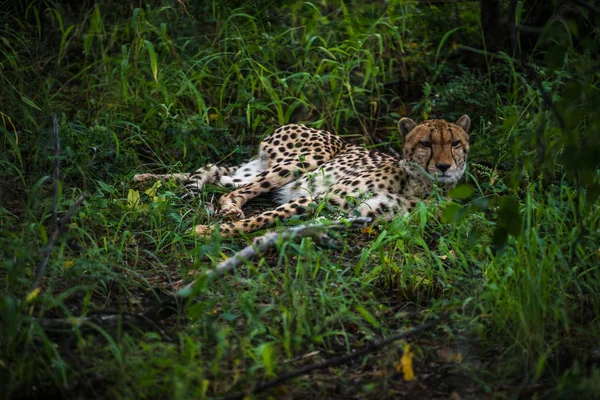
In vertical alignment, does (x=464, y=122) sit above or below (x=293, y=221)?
above

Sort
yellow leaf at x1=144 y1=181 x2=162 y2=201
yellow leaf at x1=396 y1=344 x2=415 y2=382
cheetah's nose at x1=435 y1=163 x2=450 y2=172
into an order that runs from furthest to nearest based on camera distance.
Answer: yellow leaf at x1=144 y1=181 x2=162 y2=201 → cheetah's nose at x1=435 y1=163 x2=450 y2=172 → yellow leaf at x1=396 y1=344 x2=415 y2=382

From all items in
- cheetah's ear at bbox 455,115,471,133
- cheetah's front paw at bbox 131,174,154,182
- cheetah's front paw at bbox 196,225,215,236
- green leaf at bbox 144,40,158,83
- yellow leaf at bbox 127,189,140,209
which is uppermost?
green leaf at bbox 144,40,158,83

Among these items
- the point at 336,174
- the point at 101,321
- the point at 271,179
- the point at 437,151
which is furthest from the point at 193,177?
the point at 101,321

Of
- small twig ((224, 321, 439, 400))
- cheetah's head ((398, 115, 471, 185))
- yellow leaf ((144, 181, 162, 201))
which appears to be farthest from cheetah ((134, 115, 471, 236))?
small twig ((224, 321, 439, 400))

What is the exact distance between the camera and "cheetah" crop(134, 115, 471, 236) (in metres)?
4.50

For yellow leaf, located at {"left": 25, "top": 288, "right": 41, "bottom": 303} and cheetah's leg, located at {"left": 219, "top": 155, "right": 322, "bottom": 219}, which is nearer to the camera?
yellow leaf, located at {"left": 25, "top": 288, "right": 41, "bottom": 303}

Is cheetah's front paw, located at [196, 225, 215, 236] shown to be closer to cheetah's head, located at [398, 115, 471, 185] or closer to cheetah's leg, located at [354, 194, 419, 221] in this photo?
cheetah's leg, located at [354, 194, 419, 221]

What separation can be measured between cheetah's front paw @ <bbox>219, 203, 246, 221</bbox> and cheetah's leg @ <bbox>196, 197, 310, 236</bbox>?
162 millimetres

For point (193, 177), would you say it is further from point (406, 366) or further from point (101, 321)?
point (406, 366)

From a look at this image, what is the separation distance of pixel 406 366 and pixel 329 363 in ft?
1.03

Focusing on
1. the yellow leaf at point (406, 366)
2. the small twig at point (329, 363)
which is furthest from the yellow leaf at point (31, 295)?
the yellow leaf at point (406, 366)

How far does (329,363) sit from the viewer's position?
269 centimetres

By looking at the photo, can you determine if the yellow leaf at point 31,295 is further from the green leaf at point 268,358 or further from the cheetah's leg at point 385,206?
the cheetah's leg at point 385,206

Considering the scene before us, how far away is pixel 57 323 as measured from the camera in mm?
2738
